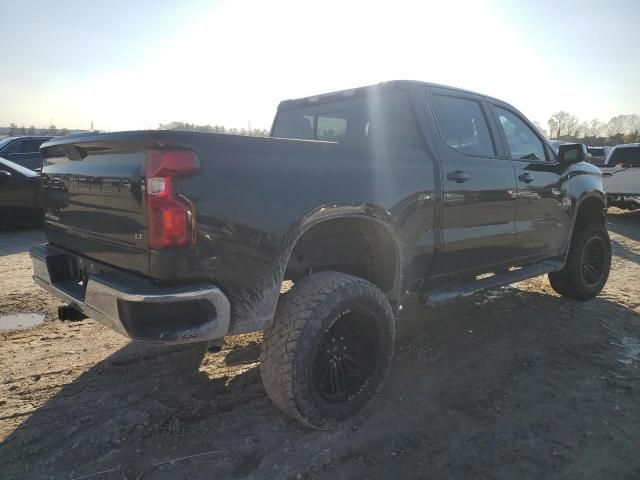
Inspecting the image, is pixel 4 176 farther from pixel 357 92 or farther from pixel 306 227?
pixel 306 227

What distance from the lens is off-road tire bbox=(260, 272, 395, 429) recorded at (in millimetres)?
2400

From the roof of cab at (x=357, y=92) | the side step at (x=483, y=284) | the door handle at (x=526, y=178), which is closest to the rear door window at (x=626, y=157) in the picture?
the side step at (x=483, y=284)

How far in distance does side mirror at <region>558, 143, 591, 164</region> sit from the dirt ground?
163 centimetres

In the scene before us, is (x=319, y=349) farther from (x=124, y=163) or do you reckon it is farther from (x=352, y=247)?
(x=124, y=163)

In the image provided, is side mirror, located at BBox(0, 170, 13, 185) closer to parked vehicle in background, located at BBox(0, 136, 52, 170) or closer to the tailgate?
parked vehicle in background, located at BBox(0, 136, 52, 170)

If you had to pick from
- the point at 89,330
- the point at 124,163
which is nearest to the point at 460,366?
the point at 124,163

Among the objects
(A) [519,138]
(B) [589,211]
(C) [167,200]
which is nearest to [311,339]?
(C) [167,200]

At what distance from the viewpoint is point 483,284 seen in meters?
3.67

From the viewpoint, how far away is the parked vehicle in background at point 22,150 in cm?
1105

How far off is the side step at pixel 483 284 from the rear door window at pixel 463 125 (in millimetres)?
1039

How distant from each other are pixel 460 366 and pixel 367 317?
1.18 m

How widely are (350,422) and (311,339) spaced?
650 millimetres

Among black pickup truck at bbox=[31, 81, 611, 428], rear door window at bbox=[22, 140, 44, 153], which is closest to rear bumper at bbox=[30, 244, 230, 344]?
black pickup truck at bbox=[31, 81, 611, 428]

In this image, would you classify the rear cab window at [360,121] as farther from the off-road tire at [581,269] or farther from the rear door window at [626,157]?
the rear door window at [626,157]
